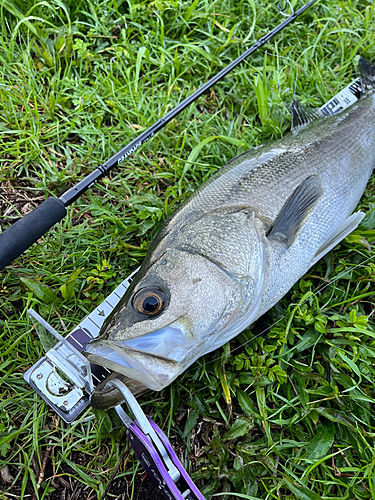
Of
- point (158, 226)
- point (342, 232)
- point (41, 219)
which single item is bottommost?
point (342, 232)

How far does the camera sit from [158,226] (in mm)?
Answer: 2707

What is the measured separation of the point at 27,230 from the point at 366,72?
304 cm

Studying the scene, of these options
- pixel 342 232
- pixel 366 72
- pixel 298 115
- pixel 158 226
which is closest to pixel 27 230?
pixel 158 226

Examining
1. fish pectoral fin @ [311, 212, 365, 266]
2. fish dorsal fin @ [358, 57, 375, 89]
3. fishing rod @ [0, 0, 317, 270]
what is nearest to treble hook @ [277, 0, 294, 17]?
fish dorsal fin @ [358, 57, 375, 89]

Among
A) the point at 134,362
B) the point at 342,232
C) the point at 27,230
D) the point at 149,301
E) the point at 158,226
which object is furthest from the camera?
the point at 158,226

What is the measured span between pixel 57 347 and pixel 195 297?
3.19 ft

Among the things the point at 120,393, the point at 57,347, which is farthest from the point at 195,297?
the point at 57,347

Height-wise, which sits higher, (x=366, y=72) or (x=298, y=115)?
(x=298, y=115)

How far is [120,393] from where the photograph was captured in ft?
6.19

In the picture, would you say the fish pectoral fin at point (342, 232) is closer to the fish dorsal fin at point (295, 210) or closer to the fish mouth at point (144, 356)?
the fish dorsal fin at point (295, 210)

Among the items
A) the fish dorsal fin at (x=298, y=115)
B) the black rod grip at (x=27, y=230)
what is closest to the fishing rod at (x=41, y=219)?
the black rod grip at (x=27, y=230)

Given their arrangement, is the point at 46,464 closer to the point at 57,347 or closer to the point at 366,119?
the point at 57,347

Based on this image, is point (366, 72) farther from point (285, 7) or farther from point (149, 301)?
point (149, 301)

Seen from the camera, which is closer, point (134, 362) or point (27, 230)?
point (134, 362)
